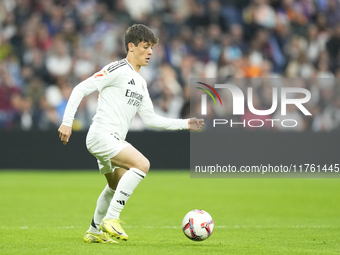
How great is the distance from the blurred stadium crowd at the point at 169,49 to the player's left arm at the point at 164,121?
29.9ft

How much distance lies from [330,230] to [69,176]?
356 inches

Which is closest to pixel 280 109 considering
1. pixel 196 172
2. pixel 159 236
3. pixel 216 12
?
pixel 196 172

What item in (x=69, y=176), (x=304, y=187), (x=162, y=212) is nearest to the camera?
(x=162, y=212)

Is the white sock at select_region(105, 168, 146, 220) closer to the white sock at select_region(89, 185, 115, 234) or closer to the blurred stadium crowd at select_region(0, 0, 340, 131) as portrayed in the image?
the white sock at select_region(89, 185, 115, 234)

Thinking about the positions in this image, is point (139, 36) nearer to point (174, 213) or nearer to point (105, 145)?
point (105, 145)

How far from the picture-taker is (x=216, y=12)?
18.9 meters

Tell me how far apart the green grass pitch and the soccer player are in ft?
1.26

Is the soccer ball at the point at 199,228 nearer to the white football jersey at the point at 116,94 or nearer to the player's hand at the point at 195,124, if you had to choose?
the player's hand at the point at 195,124

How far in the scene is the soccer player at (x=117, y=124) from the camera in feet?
19.6

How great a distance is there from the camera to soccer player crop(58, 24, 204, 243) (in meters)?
5.97

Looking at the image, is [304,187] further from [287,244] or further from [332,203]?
[287,244]

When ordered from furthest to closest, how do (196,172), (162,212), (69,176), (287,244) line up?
1. (196,172)
2. (69,176)
3. (162,212)
4. (287,244)

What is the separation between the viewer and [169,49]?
17.5 metres

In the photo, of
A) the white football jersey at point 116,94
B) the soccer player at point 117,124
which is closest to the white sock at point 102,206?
the soccer player at point 117,124
